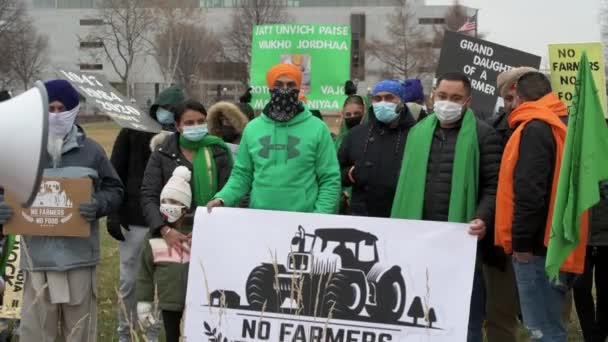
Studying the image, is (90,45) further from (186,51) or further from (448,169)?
(448,169)

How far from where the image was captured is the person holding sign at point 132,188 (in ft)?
20.4

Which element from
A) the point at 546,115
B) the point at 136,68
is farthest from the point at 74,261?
the point at 136,68

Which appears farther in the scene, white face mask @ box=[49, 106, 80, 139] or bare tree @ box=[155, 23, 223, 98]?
bare tree @ box=[155, 23, 223, 98]

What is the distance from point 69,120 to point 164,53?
54.6 metres

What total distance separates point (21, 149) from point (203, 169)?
325 cm

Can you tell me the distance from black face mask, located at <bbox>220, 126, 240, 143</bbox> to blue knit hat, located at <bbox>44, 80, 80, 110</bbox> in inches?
84.0

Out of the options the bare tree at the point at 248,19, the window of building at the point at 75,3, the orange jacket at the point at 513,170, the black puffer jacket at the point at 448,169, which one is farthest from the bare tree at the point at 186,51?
the orange jacket at the point at 513,170

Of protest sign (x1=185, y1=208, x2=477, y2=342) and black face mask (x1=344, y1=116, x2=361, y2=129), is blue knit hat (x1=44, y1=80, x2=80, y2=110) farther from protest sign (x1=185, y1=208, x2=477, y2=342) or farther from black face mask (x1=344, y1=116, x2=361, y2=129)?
black face mask (x1=344, y1=116, x2=361, y2=129)

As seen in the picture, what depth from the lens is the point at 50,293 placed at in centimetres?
494

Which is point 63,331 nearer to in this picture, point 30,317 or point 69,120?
point 30,317

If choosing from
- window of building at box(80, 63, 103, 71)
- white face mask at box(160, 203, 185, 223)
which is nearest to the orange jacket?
white face mask at box(160, 203, 185, 223)

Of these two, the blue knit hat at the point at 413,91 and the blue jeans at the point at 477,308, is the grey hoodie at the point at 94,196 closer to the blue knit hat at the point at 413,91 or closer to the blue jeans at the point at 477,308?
the blue jeans at the point at 477,308

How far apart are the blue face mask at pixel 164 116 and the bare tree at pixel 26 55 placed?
48.9 meters

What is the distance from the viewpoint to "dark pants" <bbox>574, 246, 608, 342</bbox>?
604 centimetres
